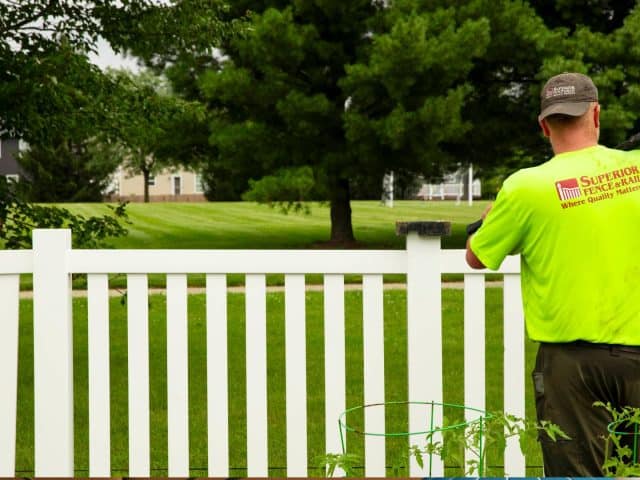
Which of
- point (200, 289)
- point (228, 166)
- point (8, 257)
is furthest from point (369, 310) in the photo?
point (228, 166)

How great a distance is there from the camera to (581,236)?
299 centimetres

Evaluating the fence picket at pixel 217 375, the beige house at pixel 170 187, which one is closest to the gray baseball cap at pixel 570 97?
the fence picket at pixel 217 375

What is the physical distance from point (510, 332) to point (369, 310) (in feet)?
2.05

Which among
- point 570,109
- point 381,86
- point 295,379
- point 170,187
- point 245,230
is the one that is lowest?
point 295,379

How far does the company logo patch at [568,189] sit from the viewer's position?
2.97 metres

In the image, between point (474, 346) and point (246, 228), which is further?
point (246, 228)

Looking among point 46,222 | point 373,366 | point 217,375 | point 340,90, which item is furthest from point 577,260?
point 340,90

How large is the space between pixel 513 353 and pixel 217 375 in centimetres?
128

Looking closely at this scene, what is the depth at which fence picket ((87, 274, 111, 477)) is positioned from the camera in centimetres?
411

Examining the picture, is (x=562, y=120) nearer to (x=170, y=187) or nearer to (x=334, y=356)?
(x=334, y=356)

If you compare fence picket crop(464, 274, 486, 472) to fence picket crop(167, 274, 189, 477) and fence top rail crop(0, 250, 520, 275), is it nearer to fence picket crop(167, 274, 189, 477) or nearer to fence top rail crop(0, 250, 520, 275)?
fence top rail crop(0, 250, 520, 275)

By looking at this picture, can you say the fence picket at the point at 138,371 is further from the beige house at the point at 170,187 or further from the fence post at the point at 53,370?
the beige house at the point at 170,187

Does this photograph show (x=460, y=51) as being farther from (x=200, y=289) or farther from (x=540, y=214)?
(x=540, y=214)

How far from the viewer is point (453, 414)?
623 centimetres
